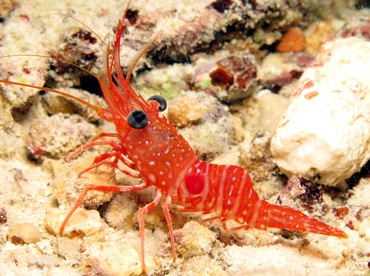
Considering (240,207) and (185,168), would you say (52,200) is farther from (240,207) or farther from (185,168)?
(240,207)

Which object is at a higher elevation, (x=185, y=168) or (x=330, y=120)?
(x=330, y=120)

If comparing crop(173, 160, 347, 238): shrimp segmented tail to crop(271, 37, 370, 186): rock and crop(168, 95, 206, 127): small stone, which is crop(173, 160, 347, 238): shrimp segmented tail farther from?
crop(168, 95, 206, 127): small stone

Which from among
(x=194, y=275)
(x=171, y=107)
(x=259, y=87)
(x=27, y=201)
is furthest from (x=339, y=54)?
(x=27, y=201)

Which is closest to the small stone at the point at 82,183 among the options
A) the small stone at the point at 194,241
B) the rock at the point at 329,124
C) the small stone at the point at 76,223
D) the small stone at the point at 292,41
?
the small stone at the point at 76,223

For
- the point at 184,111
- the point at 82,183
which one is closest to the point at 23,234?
the point at 82,183

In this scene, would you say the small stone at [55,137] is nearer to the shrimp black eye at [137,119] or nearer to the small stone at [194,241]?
the shrimp black eye at [137,119]

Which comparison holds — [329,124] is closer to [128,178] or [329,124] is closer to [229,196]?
[229,196]
